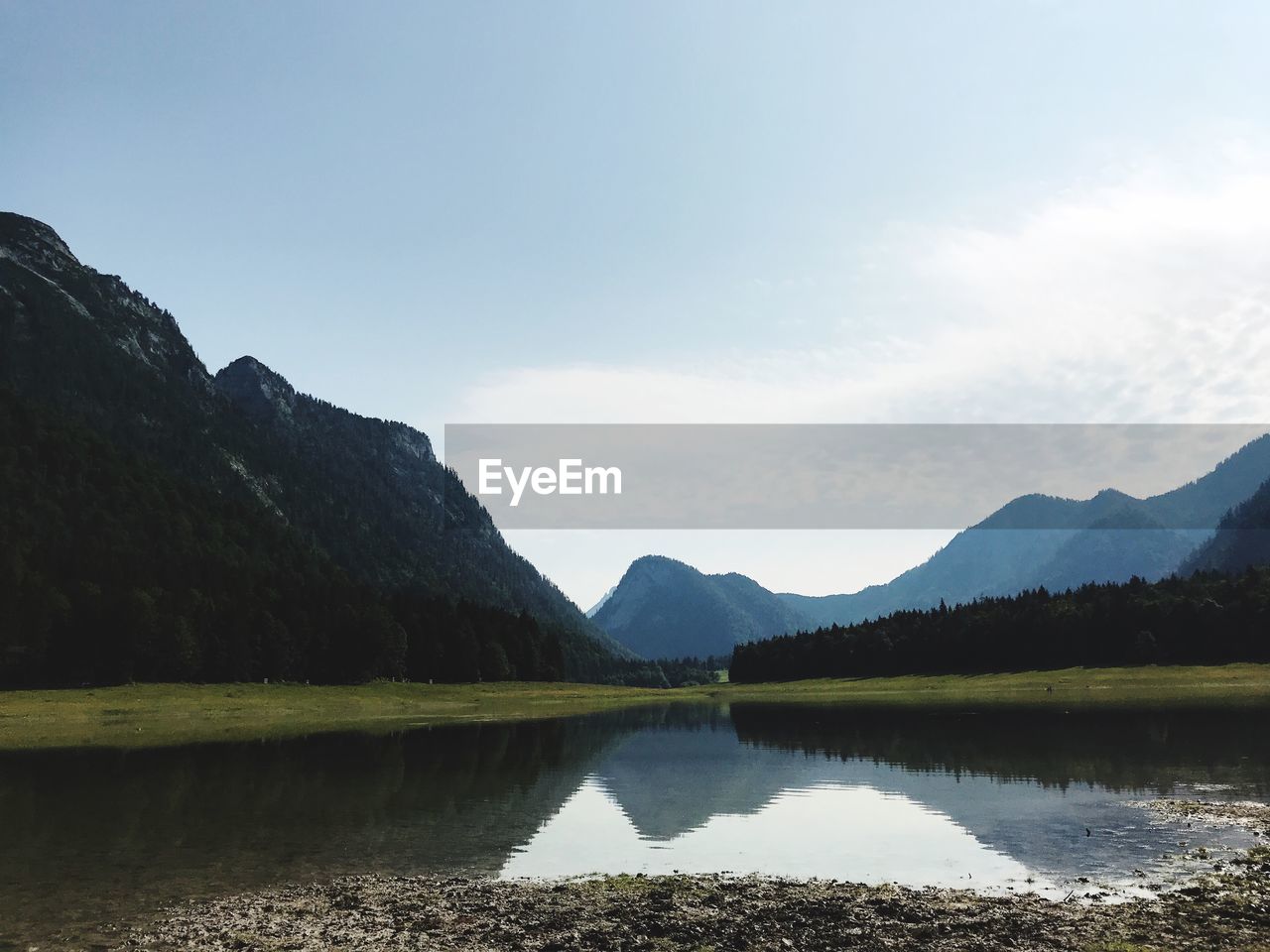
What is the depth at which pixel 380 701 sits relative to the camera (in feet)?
451

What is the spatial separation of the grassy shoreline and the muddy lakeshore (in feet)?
198

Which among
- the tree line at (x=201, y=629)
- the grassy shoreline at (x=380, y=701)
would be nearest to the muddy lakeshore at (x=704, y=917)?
the grassy shoreline at (x=380, y=701)

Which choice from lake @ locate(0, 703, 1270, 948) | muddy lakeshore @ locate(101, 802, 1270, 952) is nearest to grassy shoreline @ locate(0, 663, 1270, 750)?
lake @ locate(0, 703, 1270, 948)

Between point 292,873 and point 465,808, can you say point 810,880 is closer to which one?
point 292,873

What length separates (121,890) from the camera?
28.3 metres

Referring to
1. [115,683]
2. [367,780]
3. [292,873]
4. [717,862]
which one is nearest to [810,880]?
[717,862]

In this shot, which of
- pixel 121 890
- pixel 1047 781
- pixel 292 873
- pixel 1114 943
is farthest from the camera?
pixel 1047 781

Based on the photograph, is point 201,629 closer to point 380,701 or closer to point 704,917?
point 380,701

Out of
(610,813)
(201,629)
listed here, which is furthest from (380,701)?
(610,813)

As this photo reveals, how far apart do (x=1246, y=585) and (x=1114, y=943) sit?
656 ft

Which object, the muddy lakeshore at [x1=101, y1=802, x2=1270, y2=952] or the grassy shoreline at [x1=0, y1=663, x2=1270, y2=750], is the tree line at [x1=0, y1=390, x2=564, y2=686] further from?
the muddy lakeshore at [x1=101, y1=802, x2=1270, y2=952]

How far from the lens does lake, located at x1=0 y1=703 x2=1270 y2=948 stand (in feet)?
98.3

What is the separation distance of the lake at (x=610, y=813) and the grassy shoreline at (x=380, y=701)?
20.6 meters

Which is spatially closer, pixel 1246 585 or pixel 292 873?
pixel 292 873
